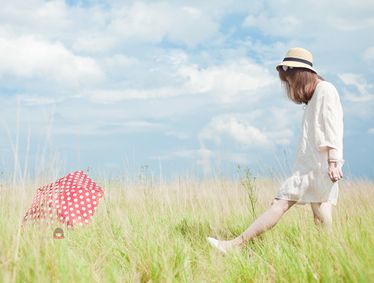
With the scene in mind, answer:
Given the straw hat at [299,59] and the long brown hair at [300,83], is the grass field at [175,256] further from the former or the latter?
the straw hat at [299,59]

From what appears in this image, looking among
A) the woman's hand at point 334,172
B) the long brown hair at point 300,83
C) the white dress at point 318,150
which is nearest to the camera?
the woman's hand at point 334,172

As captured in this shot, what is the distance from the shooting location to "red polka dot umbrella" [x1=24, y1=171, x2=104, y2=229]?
5620mm

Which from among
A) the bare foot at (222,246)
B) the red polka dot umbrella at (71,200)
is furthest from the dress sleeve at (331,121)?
the red polka dot umbrella at (71,200)

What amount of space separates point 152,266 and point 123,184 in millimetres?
4111

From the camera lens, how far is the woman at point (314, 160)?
14.0 feet

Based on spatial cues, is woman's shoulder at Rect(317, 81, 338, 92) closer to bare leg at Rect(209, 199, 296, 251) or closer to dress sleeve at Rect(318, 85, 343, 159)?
dress sleeve at Rect(318, 85, 343, 159)

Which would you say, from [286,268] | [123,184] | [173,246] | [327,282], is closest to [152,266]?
[173,246]

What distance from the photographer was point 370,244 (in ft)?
11.4

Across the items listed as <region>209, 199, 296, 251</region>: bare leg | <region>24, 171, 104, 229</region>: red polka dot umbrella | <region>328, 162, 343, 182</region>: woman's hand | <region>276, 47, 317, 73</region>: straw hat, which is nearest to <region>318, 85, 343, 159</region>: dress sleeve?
<region>328, 162, 343, 182</region>: woman's hand

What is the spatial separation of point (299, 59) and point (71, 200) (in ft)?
9.30

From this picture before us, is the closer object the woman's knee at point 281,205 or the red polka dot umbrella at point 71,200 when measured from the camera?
the woman's knee at point 281,205

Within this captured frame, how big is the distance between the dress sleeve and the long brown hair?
16cm

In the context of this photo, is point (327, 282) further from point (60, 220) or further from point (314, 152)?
point (60, 220)

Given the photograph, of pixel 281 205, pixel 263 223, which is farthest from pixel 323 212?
pixel 263 223
